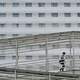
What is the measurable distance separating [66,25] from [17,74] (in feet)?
77.5

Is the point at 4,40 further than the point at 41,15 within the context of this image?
No

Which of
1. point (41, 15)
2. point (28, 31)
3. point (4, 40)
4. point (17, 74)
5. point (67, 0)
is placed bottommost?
point (17, 74)

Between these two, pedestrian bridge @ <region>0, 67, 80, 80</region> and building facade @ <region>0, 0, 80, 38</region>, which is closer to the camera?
pedestrian bridge @ <region>0, 67, 80, 80</region>

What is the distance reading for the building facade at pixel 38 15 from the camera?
86.8ft

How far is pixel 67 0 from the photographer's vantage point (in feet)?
88.4

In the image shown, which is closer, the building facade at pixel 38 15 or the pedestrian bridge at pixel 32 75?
the pedestrian bridge at pixel 32 75

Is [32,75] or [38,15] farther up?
[38,15]

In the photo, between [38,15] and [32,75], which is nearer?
[32,75]

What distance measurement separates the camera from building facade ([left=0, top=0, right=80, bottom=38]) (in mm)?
26469

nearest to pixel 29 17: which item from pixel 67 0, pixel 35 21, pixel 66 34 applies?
pixel 35 21

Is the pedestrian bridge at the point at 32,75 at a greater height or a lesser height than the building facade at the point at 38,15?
lesser

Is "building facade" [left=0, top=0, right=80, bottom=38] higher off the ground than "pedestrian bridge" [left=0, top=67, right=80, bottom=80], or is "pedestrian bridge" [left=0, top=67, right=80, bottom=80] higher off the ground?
"building facade" [left=0, top=0, right=80, bottom=38]

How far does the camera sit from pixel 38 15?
26656 millimetres

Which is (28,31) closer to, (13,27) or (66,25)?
(13,27)
